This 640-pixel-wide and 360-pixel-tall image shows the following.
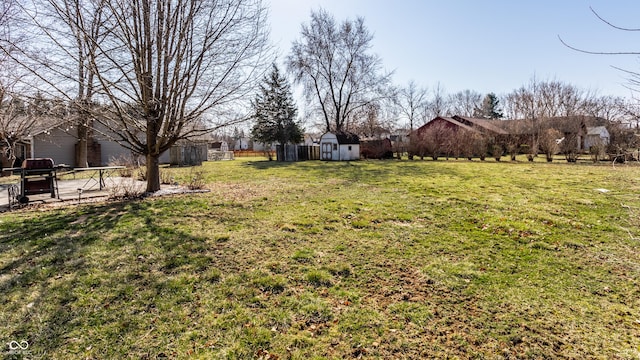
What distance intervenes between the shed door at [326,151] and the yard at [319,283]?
67.4 ft

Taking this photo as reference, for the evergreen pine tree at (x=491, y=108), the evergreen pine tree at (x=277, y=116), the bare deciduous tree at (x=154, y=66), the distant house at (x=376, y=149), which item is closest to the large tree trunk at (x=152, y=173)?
the bare deciduous tree at (x=154, y=66)

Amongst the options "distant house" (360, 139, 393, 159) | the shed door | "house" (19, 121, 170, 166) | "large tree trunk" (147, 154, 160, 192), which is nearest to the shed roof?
the shed door

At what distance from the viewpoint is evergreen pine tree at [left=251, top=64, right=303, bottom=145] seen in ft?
91.2

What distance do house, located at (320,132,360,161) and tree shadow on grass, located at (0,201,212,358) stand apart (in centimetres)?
2170

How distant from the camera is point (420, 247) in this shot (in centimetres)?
Answer: 498

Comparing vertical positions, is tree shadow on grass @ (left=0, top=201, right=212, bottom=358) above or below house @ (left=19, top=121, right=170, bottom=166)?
below

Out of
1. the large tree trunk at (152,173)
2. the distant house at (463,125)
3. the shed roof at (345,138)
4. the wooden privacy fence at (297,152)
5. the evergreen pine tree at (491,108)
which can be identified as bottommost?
the large tree trunk at (152,173)

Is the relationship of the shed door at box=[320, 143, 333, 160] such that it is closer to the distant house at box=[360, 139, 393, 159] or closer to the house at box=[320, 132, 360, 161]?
the house at box=[320, 132, 360, 161]

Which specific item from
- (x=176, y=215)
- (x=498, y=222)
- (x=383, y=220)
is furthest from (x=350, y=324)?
(x=176, y=215)

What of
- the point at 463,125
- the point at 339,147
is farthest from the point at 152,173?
the point at 463,125

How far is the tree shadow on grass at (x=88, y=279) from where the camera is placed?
9.27 ft

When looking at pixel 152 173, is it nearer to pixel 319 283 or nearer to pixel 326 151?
pixel 319 283

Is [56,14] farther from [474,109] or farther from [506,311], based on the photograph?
[474,109]

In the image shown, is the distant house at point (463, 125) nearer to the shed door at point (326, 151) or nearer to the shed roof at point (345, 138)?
the shed roof at point (345, 138)
